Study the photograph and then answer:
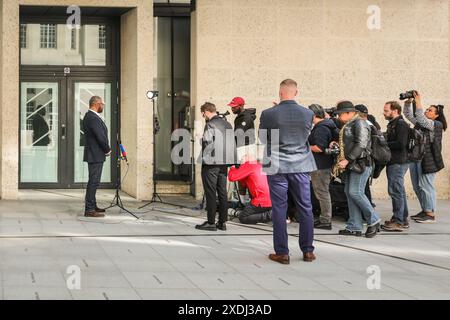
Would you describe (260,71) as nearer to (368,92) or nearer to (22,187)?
(368,92)

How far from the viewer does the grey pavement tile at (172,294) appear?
23.2 feet

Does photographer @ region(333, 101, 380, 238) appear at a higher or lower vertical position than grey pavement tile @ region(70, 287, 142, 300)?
higher

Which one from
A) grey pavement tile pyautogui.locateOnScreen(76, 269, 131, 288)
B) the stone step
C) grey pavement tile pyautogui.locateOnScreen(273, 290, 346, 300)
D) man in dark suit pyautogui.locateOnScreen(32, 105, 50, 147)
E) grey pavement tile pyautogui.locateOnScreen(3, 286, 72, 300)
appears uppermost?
man in dark suit pyautogui.locateOnScreen(32, 105, 50, 147)

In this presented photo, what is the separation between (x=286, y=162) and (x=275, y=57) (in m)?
7.81

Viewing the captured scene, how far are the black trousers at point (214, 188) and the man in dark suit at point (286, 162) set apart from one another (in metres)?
2.57

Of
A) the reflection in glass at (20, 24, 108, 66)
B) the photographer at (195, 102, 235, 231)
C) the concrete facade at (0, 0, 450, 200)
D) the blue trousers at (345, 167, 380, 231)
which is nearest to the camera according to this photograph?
the blue trousers at (345, 167, 380, 231)

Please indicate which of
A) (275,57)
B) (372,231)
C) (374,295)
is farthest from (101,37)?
(374,295)

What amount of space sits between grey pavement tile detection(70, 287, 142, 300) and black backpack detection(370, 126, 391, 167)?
5004mm

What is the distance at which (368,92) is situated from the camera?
16938 mm

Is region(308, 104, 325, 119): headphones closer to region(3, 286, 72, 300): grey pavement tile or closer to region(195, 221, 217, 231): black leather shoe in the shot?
region(195, 221, 217, 231): black leather shoe

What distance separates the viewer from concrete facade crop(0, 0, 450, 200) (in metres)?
16.1

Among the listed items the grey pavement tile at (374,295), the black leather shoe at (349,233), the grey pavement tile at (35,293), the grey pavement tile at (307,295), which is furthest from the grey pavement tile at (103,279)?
the black leather shoe at (349,233)

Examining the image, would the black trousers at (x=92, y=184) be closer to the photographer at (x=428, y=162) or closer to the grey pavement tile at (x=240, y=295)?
the photographer at (x=428, y=162)

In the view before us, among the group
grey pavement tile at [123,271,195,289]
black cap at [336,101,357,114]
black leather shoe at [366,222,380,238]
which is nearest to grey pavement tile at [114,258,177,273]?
grey pavement tile at [123,271,195,289]
